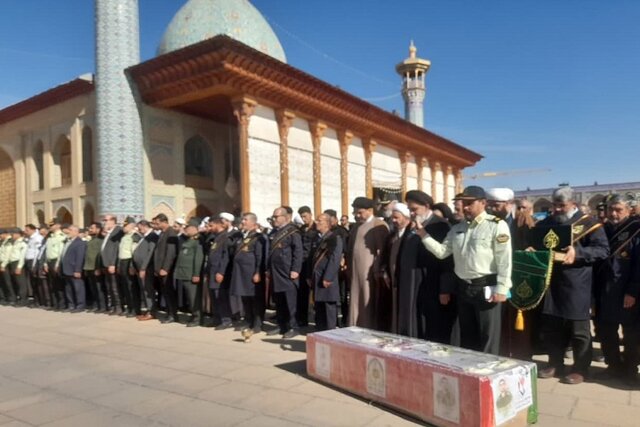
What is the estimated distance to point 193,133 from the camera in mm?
15398

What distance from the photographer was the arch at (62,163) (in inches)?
632

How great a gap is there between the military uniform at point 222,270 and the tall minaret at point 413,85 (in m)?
23.5

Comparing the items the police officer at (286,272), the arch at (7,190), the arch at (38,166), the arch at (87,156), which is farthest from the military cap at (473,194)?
the arch at (7,190)

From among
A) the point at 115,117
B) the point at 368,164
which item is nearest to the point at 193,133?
the point at 115,117

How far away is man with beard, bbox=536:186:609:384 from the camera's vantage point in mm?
4145

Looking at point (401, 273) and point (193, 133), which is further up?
point (193, 133)

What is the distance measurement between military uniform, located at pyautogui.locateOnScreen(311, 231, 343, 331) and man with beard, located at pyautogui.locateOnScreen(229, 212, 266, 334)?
0.96 m

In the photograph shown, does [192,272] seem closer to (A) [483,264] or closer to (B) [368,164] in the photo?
(A) [483,264]

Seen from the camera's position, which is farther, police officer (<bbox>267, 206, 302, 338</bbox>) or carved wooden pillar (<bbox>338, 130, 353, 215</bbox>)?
carved wooden pillar (<bbox>338, 130, 353, 215</bbox>)

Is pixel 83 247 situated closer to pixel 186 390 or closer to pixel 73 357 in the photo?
pixel 73 357

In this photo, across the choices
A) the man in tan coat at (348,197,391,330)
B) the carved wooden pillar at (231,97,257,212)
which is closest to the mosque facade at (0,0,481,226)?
the carved wooden pillar at (231,97,257,212)

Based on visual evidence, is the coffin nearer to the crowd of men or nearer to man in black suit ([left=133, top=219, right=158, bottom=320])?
the crowd of men

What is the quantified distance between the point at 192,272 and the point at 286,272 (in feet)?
5.95

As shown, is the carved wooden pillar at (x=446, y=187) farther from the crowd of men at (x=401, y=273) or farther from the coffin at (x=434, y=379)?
the coffin at (x=434, y=379)
